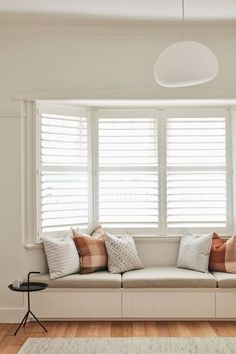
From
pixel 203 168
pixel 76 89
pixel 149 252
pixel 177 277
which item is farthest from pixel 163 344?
pixel 76 89

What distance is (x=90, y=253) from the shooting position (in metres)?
5.16

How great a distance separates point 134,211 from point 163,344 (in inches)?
67.5

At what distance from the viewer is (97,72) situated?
5.14 m

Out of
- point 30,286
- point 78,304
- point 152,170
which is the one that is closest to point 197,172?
point 152,170

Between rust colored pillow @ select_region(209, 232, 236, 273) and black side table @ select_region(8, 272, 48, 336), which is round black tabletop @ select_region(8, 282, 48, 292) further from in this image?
rust colored pillow @ select_region(209, 232, 236, 273)

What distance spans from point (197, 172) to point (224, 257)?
1.02m

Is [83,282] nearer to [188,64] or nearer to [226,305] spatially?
[226,305]

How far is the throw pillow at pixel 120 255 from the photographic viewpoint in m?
5.14

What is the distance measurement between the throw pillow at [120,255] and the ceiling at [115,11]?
2.24 meters

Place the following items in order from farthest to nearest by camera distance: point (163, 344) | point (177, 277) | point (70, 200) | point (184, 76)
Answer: point (70, 200) < point (177, 277) < point (163, 344) < point (184, 76)

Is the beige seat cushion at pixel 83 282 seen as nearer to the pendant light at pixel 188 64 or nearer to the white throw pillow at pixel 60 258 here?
the white throw pillow at pixel 60 258

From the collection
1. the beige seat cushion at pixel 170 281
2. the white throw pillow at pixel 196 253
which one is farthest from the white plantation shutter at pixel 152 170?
the beige seat cushion at pixel 170 281

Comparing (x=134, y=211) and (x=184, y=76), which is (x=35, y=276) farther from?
(x=184, y=76)

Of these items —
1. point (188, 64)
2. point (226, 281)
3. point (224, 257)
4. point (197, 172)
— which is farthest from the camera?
point (197, 172)
